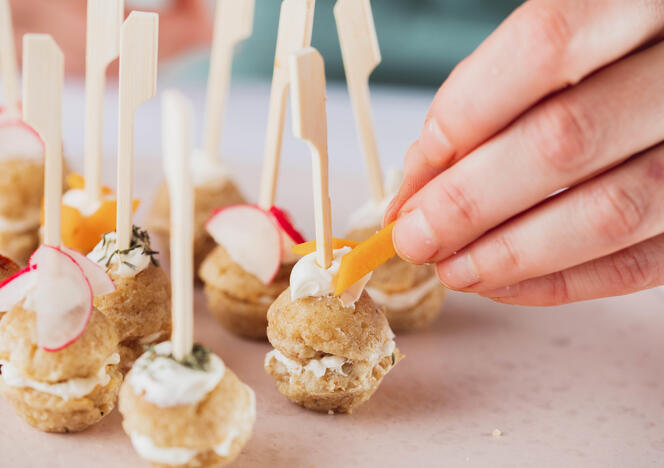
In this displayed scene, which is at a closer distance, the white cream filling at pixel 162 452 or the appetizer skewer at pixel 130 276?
the white cream filling at pixel 162 452

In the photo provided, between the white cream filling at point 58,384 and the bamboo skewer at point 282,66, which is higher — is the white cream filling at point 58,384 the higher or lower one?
the lower one

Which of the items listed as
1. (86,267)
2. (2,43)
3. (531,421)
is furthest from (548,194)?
(2,43)

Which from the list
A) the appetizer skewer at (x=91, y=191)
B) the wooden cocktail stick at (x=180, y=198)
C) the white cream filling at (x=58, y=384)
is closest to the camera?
Answer: the wooden cocktail stick at (x=180, y=198)

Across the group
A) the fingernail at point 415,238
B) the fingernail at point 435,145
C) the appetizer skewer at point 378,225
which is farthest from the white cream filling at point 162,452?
the appetizer skewer at point 378,225

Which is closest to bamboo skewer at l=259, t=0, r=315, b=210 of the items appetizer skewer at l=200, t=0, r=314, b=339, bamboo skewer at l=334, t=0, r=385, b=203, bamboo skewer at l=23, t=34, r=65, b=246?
appetizer skewer at l=200, t=0, r=314, b=339

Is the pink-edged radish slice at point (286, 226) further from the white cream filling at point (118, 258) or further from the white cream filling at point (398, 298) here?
the white cream filling at point (118, 258)

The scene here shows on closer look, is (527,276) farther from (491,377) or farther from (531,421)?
(491,377)

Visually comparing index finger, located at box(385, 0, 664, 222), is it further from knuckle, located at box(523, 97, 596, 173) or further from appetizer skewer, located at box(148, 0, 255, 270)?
appetizer skewer, located at box(148, 0, 255, 270)

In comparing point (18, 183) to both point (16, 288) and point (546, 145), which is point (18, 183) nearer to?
point (16, 288)
